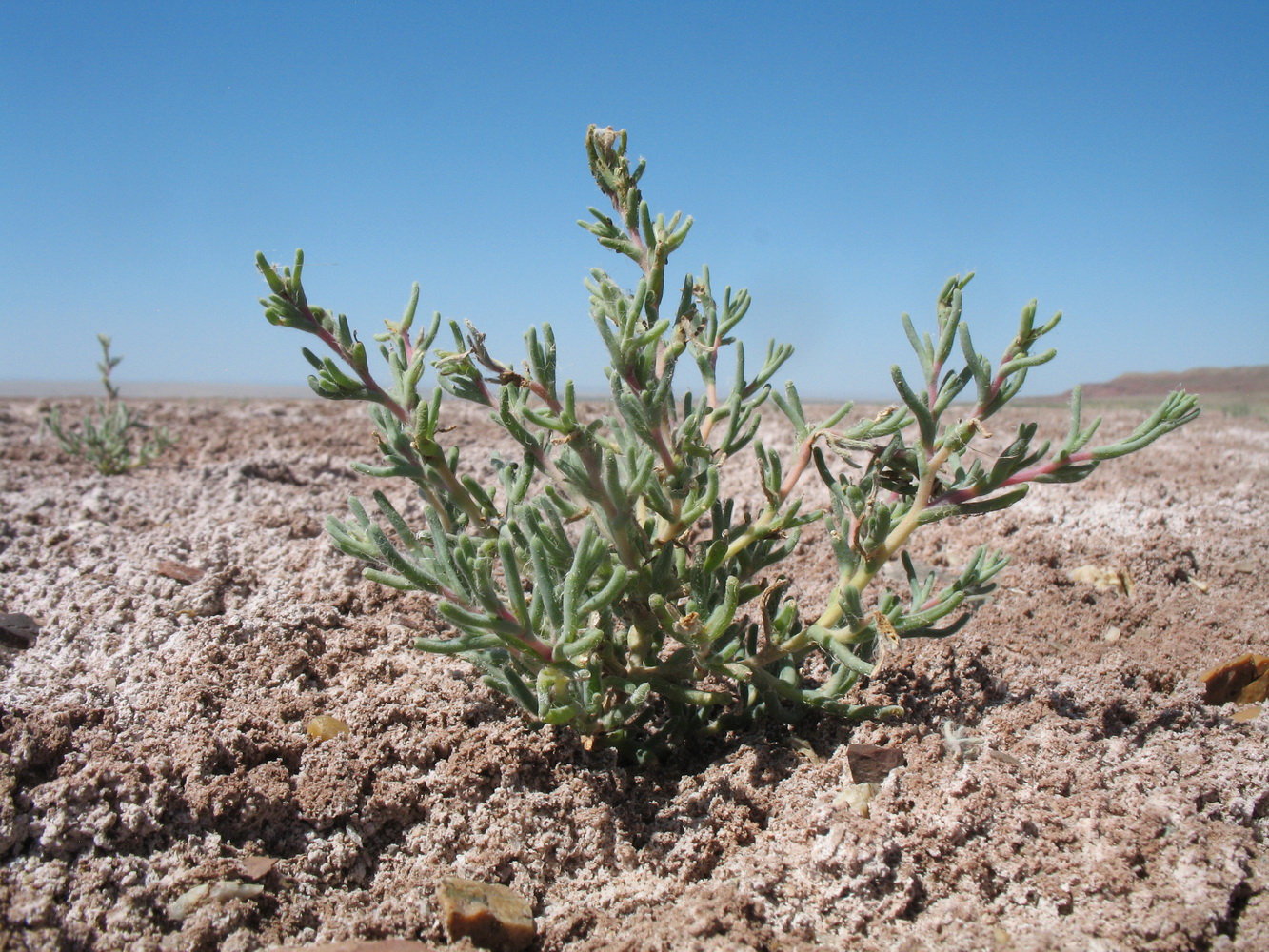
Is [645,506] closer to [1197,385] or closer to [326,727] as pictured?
[326,727]

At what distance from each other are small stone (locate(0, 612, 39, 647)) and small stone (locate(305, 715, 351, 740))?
0.86 metres

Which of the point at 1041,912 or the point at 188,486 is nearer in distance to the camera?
the point at 1041,912

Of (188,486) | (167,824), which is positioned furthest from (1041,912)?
(188,486)

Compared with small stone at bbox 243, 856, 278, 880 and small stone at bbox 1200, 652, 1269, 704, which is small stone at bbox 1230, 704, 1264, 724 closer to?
small stone at bbox 1200, 652, 1269, 704

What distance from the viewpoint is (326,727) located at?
182 cm

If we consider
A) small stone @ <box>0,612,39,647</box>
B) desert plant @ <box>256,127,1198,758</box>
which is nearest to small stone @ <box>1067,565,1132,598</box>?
desert plant @ <box>256,127,1198,758</box>

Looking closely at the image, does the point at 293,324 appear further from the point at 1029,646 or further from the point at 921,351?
the point at 1029,646

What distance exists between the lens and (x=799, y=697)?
1.74 metres

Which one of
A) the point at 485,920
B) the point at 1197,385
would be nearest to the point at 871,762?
the point at 485,920

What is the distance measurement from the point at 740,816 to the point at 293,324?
134 cm

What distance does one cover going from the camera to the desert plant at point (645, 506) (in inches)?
59.1

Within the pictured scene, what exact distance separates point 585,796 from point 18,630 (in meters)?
1.58

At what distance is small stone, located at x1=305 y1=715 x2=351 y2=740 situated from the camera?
1808 millimetres

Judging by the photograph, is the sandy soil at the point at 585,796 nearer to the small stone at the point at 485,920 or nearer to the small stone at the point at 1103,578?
the small stone at the point at 485,920
